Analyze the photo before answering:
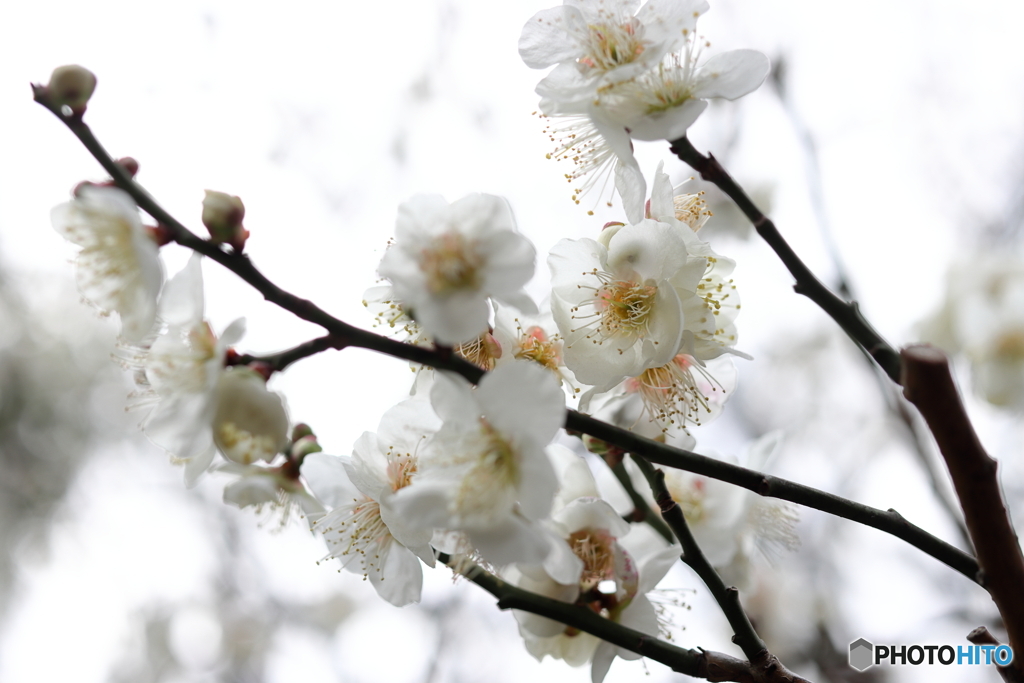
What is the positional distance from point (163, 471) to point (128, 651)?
1077 mm

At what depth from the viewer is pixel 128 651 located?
4035 millimetres

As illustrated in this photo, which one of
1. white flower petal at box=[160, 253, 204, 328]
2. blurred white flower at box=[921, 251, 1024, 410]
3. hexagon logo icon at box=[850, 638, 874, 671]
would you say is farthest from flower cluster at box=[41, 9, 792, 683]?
blurred white flower at box=[921, 251, 1024, 410]

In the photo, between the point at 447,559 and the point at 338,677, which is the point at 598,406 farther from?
the point at 338,677

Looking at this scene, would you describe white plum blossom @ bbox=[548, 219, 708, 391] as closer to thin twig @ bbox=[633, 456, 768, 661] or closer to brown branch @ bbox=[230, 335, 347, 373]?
thin twig @ bbox=[633, 456, 768, 661]

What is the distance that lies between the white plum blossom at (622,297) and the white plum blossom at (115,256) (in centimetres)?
41

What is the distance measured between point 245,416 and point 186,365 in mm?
85

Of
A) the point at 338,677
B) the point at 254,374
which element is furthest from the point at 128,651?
the point at 254,374

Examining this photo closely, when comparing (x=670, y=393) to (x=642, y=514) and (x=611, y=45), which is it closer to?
(x=642, y=514)

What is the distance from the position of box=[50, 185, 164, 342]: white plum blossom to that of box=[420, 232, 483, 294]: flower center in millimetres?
213

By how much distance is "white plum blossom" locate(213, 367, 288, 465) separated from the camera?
57 centimetres

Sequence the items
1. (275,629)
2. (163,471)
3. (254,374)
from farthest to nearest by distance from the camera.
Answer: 1. (163,471)
2. (275,629)
3. (254,374)

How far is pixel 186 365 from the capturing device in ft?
2.01

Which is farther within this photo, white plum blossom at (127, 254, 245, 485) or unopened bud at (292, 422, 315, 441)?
unopened bud at (292, 422, 315, 441)

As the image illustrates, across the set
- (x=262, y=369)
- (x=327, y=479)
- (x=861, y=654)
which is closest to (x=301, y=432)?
(x=327, y=479)
